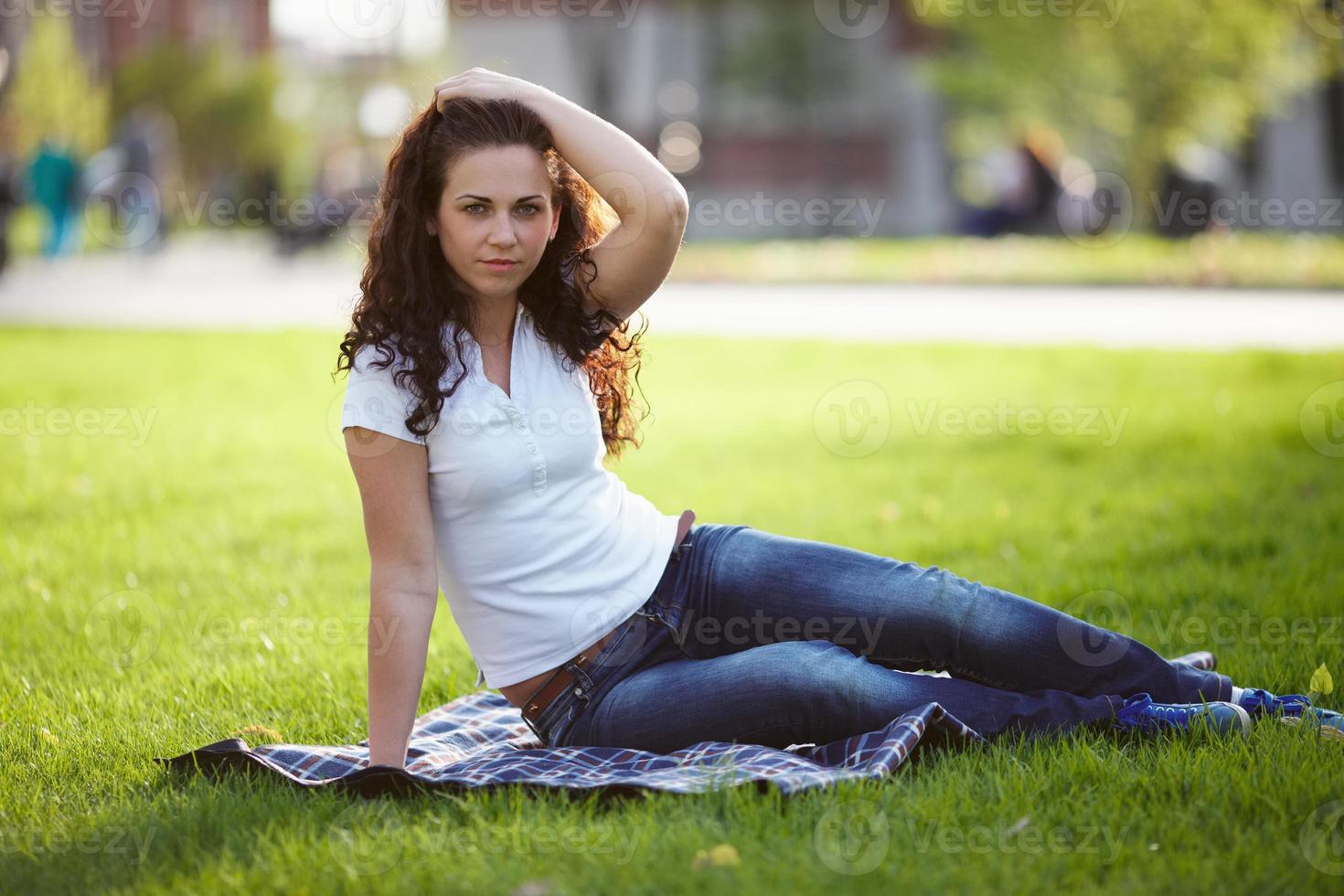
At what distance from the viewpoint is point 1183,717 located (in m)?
3.16

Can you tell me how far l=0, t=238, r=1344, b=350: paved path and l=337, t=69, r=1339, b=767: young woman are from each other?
732 centimetres

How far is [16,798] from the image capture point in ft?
10.3

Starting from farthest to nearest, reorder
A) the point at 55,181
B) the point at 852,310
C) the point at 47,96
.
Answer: the point at 47,96 → the point at 55,181 → the point at 852,310

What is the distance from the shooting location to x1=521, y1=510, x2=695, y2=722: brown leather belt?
123 inches

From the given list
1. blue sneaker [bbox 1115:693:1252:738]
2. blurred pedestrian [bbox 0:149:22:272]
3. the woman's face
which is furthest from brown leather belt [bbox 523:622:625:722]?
blurred pedestrian [bbox 0:149:22:272]

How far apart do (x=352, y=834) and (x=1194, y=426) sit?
591 cm

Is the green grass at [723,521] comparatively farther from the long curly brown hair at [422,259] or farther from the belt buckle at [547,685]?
the long curly brown hair at [422,259]

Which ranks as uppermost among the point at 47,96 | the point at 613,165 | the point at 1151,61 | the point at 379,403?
the point at 47,96

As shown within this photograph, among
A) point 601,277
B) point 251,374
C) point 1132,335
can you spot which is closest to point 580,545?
point 601,277

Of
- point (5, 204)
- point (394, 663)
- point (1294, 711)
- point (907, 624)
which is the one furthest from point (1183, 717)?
point (5, 204)

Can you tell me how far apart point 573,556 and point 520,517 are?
0.16 m

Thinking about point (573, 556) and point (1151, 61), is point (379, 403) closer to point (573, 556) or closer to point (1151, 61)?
point (573, 556)

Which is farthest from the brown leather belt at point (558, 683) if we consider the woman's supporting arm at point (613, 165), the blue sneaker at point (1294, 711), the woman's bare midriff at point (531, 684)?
the blue sneaker at point (1294, 711)

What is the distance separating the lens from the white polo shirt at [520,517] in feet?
9.76
